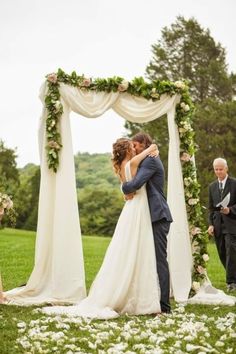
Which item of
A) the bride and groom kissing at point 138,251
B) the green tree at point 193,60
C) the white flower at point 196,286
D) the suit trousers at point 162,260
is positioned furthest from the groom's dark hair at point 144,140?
the green tree at point 193,60

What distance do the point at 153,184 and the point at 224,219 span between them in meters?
2.40

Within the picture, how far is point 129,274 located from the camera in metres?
6.32

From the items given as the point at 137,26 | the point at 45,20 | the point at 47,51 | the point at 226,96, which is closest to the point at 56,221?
the point at 45,20

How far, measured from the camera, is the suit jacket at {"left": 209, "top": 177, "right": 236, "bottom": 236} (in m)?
8.40

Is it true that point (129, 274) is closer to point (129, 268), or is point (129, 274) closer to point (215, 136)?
point (129, 268)

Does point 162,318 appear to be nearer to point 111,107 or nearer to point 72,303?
point 72,303

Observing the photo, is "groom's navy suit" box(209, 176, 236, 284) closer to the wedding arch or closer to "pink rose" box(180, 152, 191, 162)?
the wedding arch

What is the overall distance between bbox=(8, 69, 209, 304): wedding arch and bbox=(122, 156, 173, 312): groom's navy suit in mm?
1547

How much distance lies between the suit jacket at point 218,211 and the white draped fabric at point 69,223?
2.04ft

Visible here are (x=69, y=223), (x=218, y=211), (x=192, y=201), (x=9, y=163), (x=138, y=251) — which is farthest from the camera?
(x=9, y=163)

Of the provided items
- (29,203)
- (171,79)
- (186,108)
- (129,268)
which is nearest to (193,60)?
(171,79)

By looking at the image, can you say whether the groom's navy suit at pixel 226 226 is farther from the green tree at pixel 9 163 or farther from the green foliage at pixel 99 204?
the green tree at pixel 9 163

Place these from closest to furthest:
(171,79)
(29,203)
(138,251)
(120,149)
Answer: (138,251)
(120,149)
(29,203)
(171,79)

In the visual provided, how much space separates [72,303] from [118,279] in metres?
1.21
